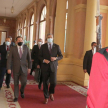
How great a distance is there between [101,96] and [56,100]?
416 cm

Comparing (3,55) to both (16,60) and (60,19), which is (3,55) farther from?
(60,19)

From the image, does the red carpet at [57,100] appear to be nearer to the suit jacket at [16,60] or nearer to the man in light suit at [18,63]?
the man in light suit at [18,63]

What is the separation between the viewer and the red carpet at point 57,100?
458 cm

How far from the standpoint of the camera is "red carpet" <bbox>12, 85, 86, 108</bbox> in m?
4.58

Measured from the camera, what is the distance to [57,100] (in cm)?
506

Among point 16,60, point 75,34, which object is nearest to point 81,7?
point 75,34

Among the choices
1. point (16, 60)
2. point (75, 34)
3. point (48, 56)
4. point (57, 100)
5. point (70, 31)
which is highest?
point (70, 31)

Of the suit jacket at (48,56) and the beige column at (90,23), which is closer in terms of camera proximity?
the suit jacket at (48,56)

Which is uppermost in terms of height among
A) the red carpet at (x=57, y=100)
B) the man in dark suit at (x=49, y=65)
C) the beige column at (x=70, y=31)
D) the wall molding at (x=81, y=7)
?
the wall molding at (x=81, y=7)

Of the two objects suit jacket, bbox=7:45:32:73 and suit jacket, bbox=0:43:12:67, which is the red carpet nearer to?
suit jacket, bbox=7:45:32:73

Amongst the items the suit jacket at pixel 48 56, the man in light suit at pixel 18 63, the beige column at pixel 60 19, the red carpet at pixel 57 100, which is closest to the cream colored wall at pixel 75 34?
the beige column at pixel 60 19

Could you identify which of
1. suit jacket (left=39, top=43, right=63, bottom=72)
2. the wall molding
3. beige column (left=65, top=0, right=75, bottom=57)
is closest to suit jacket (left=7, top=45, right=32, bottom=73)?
suit jacket (left=39, top=43, right=63, bottom=72)

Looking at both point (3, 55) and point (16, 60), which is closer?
point (16, 60)

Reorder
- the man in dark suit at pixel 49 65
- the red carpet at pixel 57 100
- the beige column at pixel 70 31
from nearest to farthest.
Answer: the red carpet at pixel 57 100
the man in dark suit at pixel 49 65
the beige column at pixel 70 31
